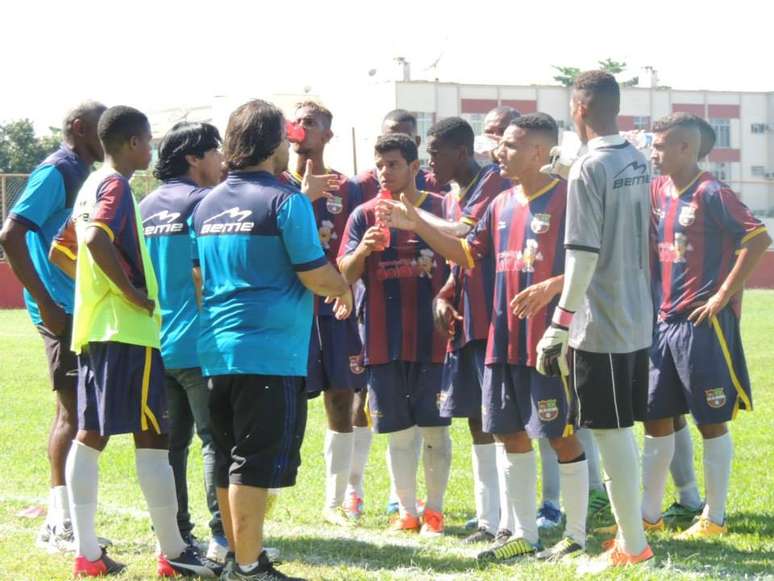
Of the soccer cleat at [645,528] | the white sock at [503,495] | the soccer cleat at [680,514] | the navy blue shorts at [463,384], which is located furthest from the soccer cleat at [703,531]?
the navy blue shorts at [463,384]

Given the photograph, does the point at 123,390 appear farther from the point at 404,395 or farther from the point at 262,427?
the point at 404,395

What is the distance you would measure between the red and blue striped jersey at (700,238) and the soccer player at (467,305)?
105 centimetres

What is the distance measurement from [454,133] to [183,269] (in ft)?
6.50

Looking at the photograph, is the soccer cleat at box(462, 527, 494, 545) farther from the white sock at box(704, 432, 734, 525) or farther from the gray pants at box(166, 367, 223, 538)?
the gray pants at box(166, 367, 223, 538)

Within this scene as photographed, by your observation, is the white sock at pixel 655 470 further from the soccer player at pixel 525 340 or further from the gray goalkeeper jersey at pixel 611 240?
the gray goalkeeper jersey at pixel 611 240

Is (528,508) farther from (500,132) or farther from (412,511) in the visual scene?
(500,132)

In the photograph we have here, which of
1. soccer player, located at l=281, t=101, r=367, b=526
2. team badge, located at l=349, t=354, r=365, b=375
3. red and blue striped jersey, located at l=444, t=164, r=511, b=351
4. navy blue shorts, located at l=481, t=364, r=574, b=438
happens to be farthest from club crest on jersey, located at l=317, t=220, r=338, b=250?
navy blue shorts, located at l=481, t=364, r=574, b=438

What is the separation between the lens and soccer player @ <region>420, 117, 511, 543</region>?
23.0 feet

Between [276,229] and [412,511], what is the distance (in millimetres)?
2558

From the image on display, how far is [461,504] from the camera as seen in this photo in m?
8.41

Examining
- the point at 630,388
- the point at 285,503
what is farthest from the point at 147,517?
the point at 630,388

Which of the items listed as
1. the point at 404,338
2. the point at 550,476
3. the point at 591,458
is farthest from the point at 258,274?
the point at 591,458

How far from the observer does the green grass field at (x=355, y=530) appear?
6270mm

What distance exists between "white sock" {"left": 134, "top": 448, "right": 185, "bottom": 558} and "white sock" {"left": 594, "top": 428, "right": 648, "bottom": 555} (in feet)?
7.03
